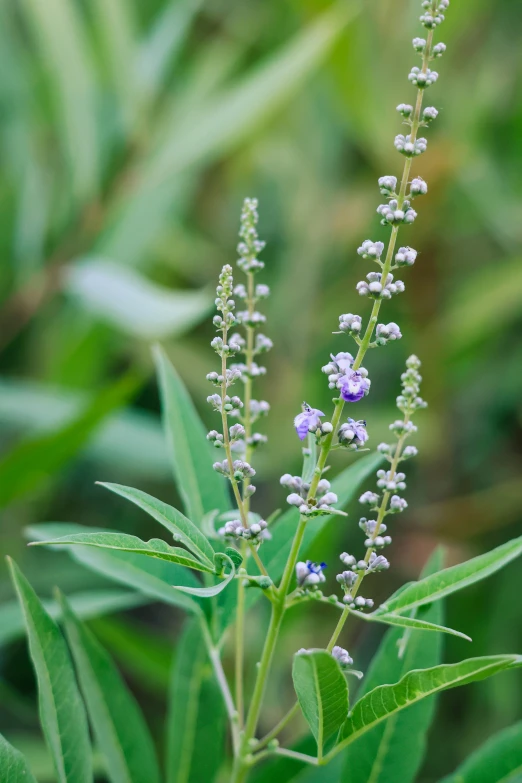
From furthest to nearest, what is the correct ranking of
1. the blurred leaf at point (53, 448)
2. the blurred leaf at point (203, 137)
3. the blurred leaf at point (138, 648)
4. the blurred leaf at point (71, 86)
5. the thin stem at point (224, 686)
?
1. the blurred leaf at point (71, 86)
2. the blurred leaf at point (203, 137)
3. the blurred leaf at point (138, 648)
4. the blurred leaf at point (53, 448)
5. the thin stem at point (224, 686)

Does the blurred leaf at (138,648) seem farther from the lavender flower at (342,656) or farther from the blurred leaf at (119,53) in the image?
the blurred leaf at (119,53)

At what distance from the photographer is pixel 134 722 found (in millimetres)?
953

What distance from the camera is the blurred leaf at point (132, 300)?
55.2 inches

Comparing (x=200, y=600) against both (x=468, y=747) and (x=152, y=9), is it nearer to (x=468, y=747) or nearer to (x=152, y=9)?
(x=468, y=747)

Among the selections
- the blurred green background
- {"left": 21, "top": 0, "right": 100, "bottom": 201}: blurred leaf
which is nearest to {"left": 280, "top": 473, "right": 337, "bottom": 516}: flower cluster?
the blurred green background

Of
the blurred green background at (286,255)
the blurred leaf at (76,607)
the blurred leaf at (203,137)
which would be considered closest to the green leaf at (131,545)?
the blurred leaf at (76,607)

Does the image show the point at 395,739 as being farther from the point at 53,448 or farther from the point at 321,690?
the point at 53,448

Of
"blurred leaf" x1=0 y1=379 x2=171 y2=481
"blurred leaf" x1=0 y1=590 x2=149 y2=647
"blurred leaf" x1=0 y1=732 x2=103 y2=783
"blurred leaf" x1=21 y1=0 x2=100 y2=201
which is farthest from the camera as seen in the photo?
"blurred leaf" x1=21 y1=0 x2=100 y2=201

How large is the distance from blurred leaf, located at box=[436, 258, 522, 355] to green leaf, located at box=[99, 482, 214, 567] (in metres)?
1.49

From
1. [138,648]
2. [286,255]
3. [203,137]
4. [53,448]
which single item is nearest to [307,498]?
[53,448]

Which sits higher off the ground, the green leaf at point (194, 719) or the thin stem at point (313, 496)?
the thin stem at point (313, 496)

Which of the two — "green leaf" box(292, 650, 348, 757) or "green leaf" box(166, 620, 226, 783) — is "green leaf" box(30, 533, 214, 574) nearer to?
"green leaf" box(292, 650, 348, 757)

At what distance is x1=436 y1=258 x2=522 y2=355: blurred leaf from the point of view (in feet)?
6.64

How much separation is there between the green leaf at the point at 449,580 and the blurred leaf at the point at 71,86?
1589 mm
